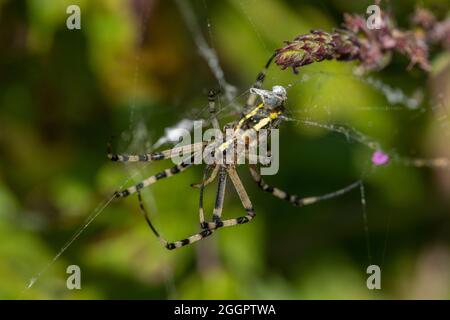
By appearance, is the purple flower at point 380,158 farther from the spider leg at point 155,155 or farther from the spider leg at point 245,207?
the spider leg at point 155,155

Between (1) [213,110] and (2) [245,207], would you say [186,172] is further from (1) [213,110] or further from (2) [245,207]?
(1) [213,110]

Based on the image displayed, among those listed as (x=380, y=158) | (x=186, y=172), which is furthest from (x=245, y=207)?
(x=380, y=158)

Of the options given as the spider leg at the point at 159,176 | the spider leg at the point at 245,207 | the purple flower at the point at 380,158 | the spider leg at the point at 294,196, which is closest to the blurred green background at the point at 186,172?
the spider leg at the point at 294,196

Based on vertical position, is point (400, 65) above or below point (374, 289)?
above

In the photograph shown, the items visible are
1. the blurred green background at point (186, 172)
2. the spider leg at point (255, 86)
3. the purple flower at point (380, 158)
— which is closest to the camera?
the spider leg at point (255, 86)

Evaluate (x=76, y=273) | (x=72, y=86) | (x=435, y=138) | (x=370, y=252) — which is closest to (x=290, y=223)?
(x=370, y=252)

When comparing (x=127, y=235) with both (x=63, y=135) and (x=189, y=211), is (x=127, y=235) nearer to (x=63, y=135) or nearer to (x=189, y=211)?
(x=189, y=211)

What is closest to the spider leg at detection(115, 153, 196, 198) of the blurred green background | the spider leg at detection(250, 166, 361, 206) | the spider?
the spider
